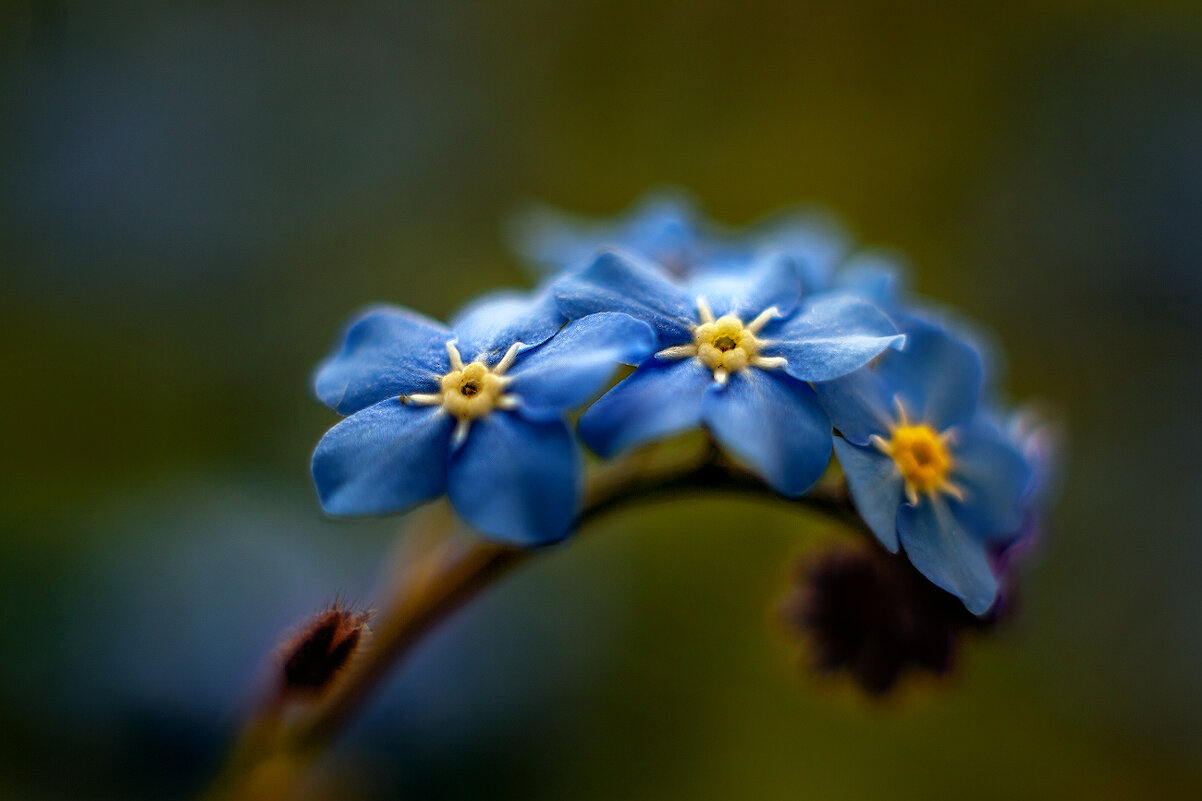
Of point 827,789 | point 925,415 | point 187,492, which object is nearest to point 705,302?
point 925,415

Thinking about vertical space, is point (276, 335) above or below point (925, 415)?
below

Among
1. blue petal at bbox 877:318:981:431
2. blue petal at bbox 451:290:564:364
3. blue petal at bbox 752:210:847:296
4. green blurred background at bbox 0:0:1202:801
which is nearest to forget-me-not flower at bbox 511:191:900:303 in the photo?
blue petal at bbox 752:210:847:296

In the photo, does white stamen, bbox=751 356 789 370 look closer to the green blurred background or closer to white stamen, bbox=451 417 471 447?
white stamen, bbox=451 417 471 447

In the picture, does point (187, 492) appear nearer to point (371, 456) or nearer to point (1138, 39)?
point (371, 456)

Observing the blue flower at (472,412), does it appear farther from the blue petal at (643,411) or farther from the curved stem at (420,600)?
the curved stem at (420,600)

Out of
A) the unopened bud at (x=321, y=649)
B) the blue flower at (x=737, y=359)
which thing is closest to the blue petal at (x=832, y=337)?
the blue flower at (x=737, y=359)

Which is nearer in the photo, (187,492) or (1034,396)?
(187,492)
